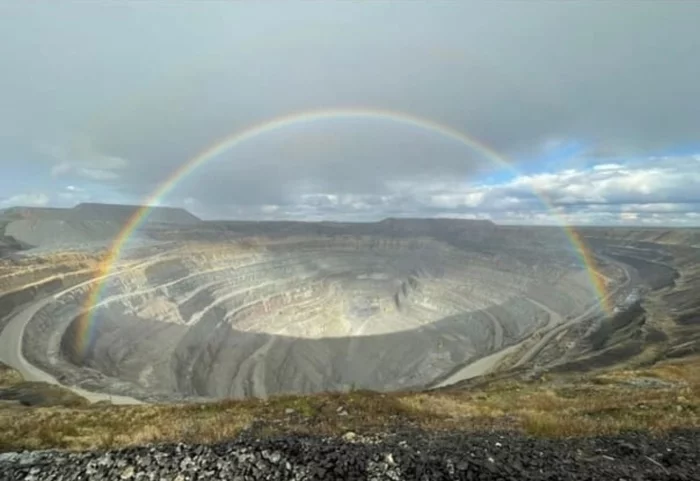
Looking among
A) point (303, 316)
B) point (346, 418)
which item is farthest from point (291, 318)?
point (346, 418)

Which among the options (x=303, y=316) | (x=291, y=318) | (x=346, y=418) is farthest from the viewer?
(x=303, y=316)

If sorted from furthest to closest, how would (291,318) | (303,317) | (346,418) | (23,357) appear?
(303,317)
(291,318)
(23,357)
(346,418)

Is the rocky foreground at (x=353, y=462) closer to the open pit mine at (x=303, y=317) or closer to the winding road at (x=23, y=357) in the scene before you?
the winding road at (x=23, y=357)

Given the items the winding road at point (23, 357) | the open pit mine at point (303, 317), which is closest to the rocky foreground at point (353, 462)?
the winding road at point (23, 357)

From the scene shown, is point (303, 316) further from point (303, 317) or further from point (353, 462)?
point (353, 462)

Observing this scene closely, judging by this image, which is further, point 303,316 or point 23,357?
point 303,316

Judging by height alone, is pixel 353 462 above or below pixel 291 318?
above
